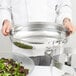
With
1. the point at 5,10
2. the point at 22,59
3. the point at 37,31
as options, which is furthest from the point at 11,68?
the point at 5,10

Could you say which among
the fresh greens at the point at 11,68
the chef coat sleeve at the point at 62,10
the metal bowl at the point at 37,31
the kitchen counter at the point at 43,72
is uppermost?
the chef coat sleeve at the point at 62,10

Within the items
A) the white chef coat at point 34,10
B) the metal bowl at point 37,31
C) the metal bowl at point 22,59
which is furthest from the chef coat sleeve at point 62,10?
the metal bowl at point 22,59

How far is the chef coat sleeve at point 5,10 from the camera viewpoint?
1271 mm

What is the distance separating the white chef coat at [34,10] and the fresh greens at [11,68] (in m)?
0.33

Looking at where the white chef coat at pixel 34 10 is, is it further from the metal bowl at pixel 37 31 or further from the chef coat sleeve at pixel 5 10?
the metal bowl at pixel 37 31

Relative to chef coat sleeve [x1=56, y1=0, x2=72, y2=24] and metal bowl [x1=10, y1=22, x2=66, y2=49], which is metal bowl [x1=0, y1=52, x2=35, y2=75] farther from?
chef coat sleeve [x1=56, y1=0, x2=72, y2=24]

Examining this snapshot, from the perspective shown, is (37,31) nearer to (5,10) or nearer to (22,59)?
(22,59)

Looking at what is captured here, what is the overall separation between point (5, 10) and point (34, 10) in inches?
6.5

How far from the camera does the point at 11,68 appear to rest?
97 cm

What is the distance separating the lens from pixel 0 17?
1.28 meters

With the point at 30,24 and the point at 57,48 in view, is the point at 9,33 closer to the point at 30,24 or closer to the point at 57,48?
the point at 30,24

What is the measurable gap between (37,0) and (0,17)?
231 mm

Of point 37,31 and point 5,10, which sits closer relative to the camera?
point 37,31

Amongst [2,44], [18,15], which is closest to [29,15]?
[18,15]
